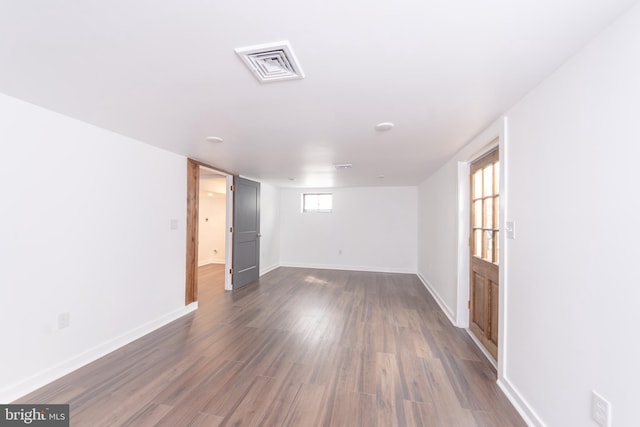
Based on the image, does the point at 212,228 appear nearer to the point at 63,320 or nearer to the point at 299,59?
the point at 63,320

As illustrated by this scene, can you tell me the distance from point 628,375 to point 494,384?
1240mm

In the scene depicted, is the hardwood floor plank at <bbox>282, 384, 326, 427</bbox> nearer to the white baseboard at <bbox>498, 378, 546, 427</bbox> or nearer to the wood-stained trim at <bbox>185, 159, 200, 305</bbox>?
the white baseboard at <bbox>498, 378, 546, 427</bbox>

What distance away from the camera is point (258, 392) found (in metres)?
1.93

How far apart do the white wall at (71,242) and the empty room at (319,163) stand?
0.02m

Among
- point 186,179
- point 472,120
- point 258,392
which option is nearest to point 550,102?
point 472,120

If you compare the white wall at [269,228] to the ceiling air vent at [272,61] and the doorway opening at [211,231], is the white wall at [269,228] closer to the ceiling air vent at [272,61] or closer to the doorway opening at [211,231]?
the doorway opening at [211,231]

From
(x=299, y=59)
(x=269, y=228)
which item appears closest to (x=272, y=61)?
(x=299, y=59)

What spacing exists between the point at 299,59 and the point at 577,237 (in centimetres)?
172

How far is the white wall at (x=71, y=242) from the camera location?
184 centimetres

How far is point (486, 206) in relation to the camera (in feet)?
8.66

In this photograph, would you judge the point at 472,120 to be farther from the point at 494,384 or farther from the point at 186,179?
the point at 186,179

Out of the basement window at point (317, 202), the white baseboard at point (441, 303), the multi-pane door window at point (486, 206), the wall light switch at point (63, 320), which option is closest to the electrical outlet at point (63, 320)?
the wall light switch at point (63, 320)
